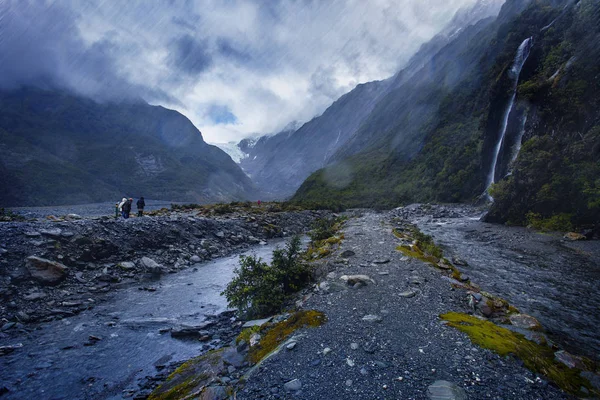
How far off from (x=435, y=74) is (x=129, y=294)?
173 meters

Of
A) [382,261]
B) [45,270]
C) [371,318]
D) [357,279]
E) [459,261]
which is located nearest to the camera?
[371,318]

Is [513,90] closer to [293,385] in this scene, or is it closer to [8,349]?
[293,385]

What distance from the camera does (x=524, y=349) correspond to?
4922 millimetres

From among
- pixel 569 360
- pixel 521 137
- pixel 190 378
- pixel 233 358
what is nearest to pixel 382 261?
pixel 569 360

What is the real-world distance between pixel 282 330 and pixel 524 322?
6.14m

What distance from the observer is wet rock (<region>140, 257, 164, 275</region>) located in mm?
14383

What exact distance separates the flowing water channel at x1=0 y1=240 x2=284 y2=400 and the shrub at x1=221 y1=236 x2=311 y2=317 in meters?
1.53

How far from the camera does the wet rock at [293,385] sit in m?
4.20

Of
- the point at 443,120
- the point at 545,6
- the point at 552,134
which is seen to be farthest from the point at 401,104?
the point at 552,134

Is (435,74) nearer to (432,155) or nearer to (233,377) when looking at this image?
(432,155)

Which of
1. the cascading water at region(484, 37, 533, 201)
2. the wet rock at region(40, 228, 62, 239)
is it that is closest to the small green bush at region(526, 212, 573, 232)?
the cascading water at region(484, 37, 533, 201)

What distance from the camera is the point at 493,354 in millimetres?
4668

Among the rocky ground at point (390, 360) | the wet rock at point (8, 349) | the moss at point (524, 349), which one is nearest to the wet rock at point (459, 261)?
the rocky ground at point (390, 360)

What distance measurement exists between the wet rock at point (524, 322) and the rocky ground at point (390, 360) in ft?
3.55
